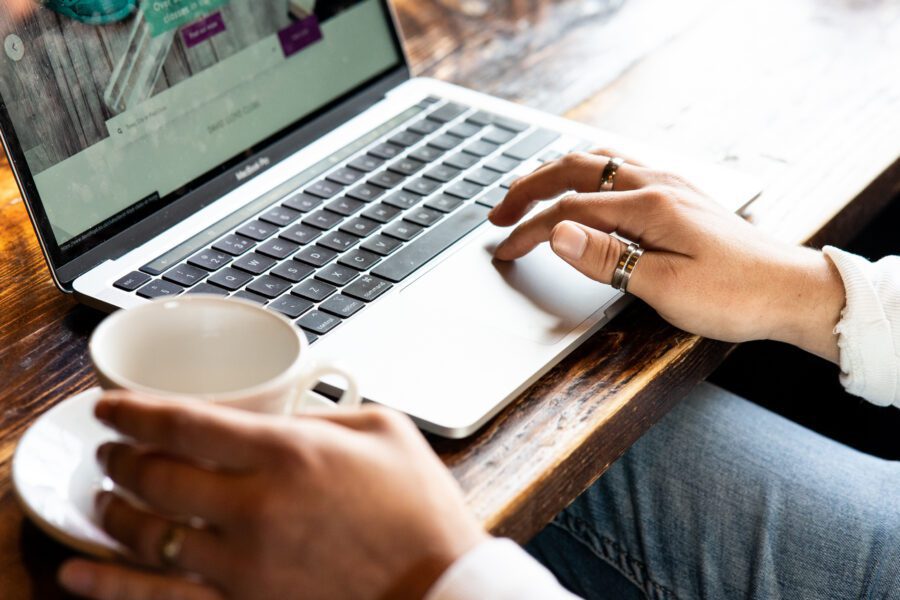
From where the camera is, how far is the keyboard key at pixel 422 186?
0.86 meters

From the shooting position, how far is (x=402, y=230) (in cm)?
81

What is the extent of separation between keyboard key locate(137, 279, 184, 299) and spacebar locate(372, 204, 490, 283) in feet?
0.48

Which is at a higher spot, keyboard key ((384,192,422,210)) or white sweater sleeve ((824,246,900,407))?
keyboard key ((384,192,422,210))

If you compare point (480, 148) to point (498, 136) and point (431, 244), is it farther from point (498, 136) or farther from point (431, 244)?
point (431, 244)

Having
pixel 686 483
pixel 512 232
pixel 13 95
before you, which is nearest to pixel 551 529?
pixel 686 483

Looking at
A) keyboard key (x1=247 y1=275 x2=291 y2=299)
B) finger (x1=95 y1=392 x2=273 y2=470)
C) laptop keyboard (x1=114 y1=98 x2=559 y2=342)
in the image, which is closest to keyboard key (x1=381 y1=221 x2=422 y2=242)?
laptop keyboard (x1=114 y1=98 x2=559 y2=342)

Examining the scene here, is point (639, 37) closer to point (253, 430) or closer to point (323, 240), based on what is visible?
point (323, 240)

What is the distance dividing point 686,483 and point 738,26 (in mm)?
572

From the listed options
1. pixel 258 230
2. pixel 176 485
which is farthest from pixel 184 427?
pixel 258 230

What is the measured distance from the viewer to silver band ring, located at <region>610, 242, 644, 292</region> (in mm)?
724

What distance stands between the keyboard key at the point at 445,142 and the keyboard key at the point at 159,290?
0.28 metres

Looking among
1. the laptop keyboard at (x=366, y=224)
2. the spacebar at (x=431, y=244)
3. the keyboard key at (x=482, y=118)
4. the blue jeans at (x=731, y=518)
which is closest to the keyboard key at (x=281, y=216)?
the laptop keyboard at (x=366, y=224)

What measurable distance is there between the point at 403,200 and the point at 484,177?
76 millimetres

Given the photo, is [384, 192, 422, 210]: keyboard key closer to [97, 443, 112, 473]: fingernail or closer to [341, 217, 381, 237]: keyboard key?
[341, 217, 381, 237]: keyboard key
